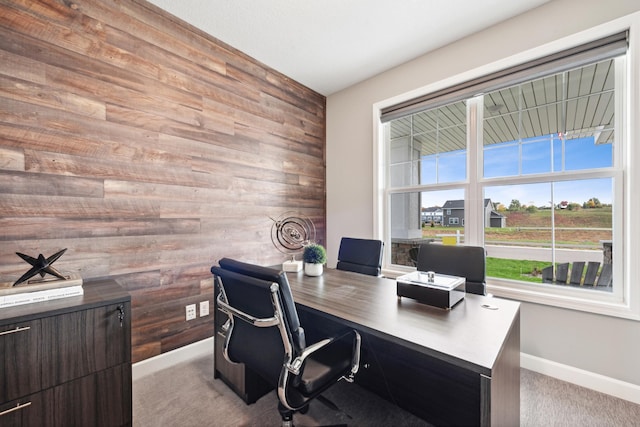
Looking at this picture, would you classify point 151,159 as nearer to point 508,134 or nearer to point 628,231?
point 508,134

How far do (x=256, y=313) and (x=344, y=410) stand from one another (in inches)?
39.5

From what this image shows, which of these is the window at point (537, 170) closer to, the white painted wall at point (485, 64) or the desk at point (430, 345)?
the white painted wall at point (485, 64)

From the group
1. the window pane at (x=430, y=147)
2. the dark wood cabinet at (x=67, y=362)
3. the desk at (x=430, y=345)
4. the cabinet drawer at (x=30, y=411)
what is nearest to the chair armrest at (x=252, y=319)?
the desk at (x=430, y=345)

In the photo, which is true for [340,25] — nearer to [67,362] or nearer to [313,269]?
[313,269]

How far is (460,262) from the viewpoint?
2021 mm

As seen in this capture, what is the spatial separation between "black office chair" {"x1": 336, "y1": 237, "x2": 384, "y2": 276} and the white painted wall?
2.04 feet

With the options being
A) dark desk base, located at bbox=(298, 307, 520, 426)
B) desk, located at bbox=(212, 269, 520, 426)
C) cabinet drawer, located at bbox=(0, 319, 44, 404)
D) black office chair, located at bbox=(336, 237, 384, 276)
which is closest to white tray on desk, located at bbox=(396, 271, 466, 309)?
desk, located at bbox=(212, 269, 520, 426)

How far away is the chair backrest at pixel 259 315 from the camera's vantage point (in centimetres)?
110

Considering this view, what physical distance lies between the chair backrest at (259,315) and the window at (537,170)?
6.71 ft

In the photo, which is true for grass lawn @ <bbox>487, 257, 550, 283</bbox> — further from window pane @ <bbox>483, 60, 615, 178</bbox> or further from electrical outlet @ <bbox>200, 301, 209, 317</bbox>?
electrical outlet @ <bbox>200, 301, 209, 317</bbox>

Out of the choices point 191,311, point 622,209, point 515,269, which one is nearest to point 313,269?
point 191,311

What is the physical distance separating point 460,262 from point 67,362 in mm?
2395

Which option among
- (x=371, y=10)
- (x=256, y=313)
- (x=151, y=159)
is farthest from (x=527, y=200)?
(x=151, y=159)

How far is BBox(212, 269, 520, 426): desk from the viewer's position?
95 cm
